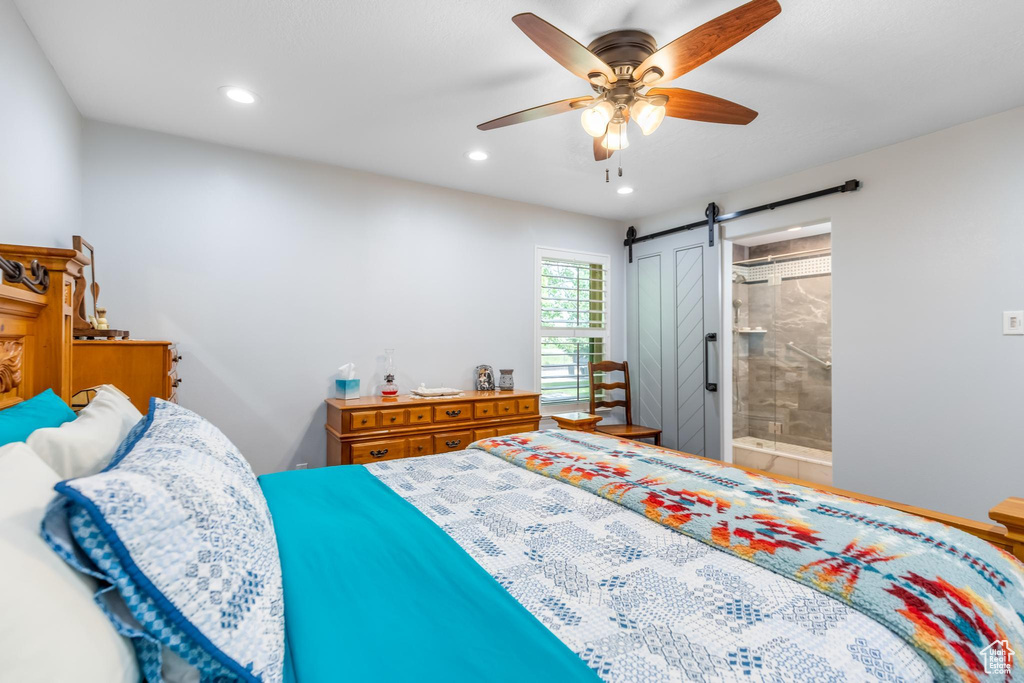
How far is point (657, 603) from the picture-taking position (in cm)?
95

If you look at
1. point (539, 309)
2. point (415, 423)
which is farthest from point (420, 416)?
point (539, 309)

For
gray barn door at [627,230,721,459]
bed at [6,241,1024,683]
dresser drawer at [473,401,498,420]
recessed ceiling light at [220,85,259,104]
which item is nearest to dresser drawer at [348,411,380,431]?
dresser drawer at [473,401,498,420]

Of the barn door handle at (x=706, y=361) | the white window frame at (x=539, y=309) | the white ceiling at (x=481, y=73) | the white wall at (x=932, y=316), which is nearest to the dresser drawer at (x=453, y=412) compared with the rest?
the white window frame at (x=539, y=309)

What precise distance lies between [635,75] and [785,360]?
409cm

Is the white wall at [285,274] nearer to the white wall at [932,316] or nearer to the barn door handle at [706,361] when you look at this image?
the barn door handle at [706,361]

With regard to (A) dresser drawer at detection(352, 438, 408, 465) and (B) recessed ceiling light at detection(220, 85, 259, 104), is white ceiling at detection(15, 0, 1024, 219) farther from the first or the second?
(A) dresser drawer at detection(352, 438, 408, 465)

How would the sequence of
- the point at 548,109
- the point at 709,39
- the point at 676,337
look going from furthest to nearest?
the point at 676,337 → the point at 548,109 → the point at 709,39

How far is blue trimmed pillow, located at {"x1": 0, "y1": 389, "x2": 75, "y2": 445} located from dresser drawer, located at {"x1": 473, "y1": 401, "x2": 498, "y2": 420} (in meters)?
2.47

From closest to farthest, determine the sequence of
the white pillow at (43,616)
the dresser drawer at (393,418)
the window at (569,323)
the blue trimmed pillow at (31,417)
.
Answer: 1. the white pillow at (43,616)
2. the blue trimmed pillow at (31,417)
3. the dresser drawer at (393,418)
4. the window at (569,323)

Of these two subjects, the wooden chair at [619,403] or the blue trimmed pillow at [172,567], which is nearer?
the blue trimmed pillow at [172,567]

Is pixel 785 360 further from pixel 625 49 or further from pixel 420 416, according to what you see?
pixel 625 49

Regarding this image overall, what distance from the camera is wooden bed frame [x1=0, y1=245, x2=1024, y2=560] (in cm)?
130

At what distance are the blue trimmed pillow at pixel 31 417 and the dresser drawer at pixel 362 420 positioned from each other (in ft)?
5.75

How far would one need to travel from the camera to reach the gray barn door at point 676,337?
13.4 feet
